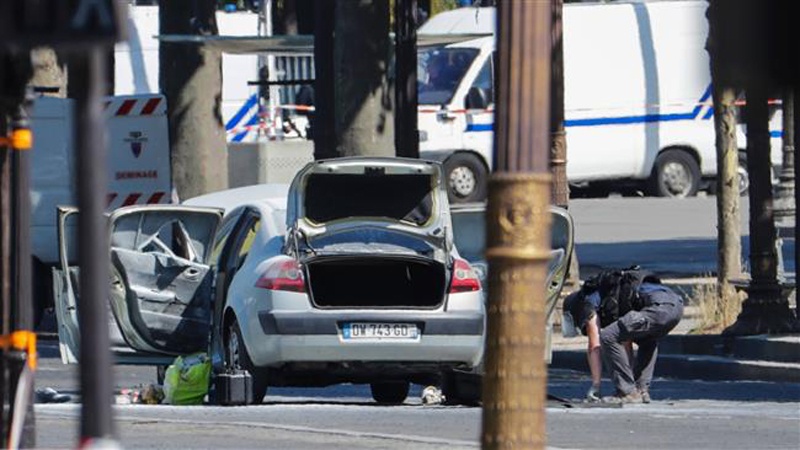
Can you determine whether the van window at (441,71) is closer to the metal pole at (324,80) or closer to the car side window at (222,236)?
the metal pole at (324,80)

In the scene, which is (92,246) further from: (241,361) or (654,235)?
(654,235)

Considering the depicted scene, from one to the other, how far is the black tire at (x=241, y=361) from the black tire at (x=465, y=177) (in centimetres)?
1696

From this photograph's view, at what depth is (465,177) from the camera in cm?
3038

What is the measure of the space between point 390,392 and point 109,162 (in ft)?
23.8

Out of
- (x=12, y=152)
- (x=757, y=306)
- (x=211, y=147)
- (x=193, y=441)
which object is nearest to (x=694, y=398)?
(x=757, y=306)

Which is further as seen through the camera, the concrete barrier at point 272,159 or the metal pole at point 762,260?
the concrete barrier at point 272,159

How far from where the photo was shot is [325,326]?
12.7m

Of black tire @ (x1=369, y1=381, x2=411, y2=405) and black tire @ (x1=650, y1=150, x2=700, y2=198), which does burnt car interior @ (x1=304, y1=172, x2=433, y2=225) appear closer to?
black tire @ (x1=369, y1=381, x2=411, y2=405)

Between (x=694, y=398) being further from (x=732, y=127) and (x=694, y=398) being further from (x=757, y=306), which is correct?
(x=732, y=127)

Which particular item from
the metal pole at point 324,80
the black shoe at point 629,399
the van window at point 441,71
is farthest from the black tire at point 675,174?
the black shoe at point 629,399

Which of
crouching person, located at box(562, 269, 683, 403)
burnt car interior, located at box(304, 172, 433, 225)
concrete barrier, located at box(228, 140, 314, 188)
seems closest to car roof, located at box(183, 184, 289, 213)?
burnt car interior, located at box(304, 172, 433, 225)

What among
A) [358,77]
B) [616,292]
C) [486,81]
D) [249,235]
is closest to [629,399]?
[616,292]

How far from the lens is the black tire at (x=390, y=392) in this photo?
1433 centimetres

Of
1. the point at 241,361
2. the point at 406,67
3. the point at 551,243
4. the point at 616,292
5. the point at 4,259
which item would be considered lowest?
the point at 241,361
